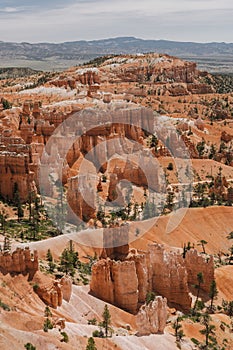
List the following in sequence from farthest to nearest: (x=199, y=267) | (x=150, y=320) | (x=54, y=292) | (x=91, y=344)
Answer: (x=199, y=267) → (x=150, y=320) → (x=54, y=292) → (x=91, y=344)

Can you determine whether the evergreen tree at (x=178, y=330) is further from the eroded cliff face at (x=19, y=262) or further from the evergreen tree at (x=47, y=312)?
the eroded cliff face at (x=19, y=262)

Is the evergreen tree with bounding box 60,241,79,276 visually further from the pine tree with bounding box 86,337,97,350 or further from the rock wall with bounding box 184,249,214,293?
the pine tree with bounding box 86,337,97,350

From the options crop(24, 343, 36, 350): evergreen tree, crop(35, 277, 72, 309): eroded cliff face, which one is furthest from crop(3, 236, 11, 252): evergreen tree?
crop(24, 343, 36, 350): evergreen tree

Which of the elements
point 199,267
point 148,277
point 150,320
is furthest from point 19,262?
point 199,267

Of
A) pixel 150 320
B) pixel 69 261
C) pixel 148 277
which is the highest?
pixel 69 261

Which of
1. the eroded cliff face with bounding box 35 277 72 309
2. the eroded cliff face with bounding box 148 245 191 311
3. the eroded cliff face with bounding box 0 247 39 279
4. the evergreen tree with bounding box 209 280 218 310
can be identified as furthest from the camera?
the eroded cliff face with bounding box 148 245 191 311

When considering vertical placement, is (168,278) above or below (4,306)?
below

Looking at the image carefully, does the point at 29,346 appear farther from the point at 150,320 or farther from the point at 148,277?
the point at 148,277

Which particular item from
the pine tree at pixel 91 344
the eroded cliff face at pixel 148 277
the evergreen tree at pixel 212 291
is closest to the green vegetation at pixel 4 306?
the pine tree at pixel 91 344
